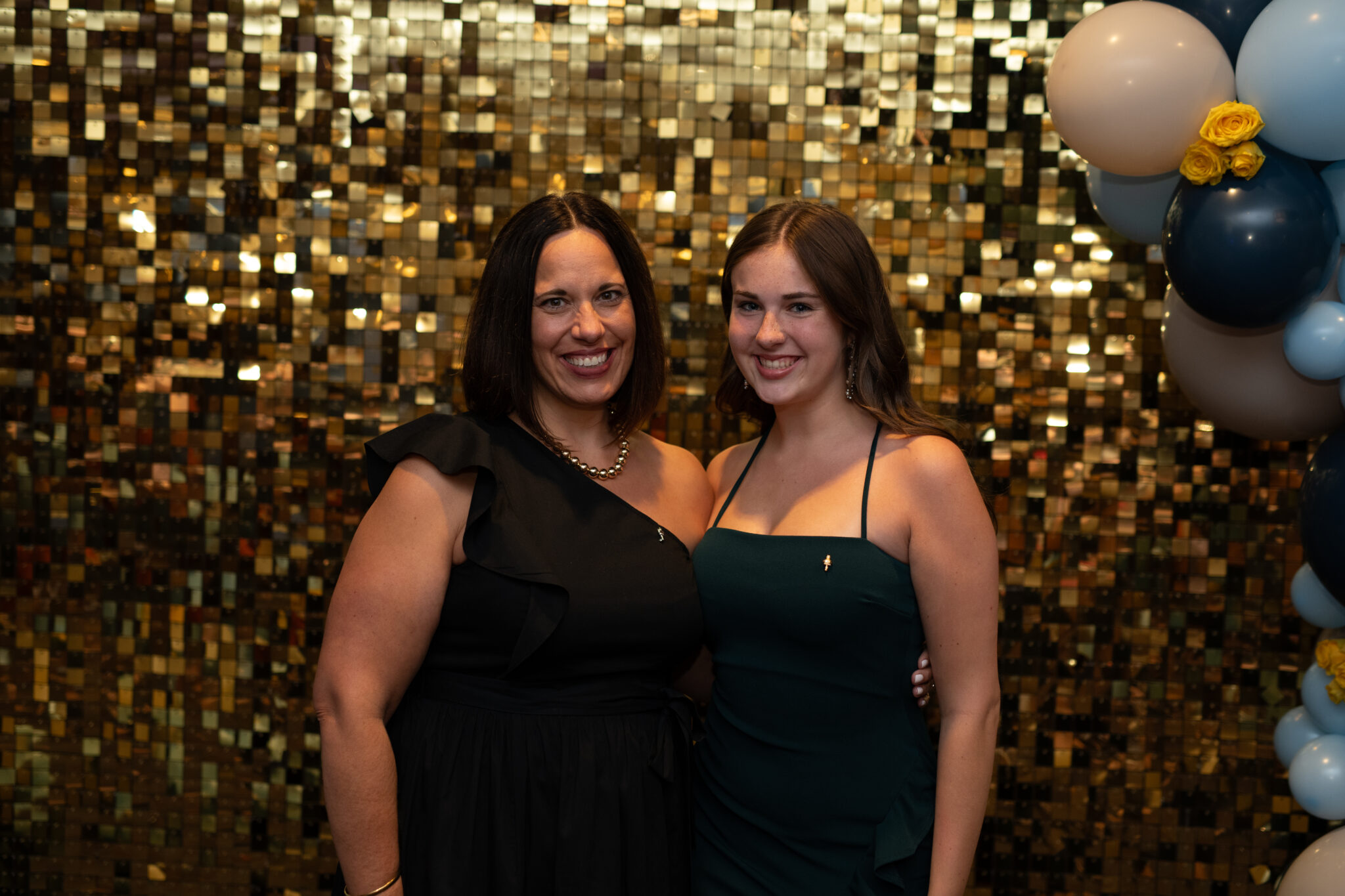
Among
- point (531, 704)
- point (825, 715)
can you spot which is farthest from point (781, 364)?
point (531, 704)

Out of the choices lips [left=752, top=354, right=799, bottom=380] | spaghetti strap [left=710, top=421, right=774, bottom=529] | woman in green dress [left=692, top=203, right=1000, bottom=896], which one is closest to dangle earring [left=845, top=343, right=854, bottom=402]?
woman in green dress [left=692, top=203, right=1000, bottom=896]

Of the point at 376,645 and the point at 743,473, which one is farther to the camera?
the point at 743,473

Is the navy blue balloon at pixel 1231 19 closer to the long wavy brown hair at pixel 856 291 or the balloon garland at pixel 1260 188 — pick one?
the balloon garland at pixel 1260 188

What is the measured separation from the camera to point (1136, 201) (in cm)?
208

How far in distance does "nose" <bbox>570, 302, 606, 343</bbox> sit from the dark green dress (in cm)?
44

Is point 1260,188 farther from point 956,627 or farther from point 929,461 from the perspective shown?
point 956,627

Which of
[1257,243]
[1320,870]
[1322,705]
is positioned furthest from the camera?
[1322,705]

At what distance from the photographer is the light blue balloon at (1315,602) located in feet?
6.75

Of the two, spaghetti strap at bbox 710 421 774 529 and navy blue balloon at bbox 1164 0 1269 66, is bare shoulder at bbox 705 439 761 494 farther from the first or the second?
navy blue balloon at bbox 1164 0 1269 66

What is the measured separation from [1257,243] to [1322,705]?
0.94 meters

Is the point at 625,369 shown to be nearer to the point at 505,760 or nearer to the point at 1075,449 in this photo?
the point at 505,760

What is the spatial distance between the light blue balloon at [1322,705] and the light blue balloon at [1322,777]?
22 mm

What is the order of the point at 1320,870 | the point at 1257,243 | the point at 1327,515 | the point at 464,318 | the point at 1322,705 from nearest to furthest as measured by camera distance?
the point at 1257,243 < the point at 1327,515 < the point at 1320,870 < the point at 1322,705 < the point at 464,318

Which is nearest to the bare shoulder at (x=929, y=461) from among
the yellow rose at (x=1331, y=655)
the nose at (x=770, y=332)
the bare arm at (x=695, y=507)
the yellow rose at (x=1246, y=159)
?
the nose at (x=770, y=332)
